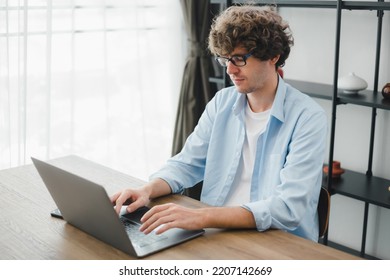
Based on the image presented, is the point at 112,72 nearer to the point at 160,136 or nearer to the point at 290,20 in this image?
the point at 160,136

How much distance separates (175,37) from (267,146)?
5.79 ft

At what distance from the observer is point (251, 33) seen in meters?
1.93

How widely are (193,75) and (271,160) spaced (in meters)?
1.68

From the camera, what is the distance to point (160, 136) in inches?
142

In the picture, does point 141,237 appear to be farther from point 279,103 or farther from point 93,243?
point 279,103

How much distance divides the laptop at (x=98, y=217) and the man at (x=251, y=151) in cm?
4

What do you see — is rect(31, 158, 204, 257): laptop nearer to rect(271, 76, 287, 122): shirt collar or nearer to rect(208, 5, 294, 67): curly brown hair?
rect(271, 76, 287, 122): shirt collar

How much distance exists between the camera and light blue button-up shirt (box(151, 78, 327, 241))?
172cm

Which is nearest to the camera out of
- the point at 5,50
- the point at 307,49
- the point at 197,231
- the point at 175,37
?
the point at 197,231

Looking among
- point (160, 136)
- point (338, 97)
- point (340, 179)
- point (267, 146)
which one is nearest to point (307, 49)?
point (338, 97)

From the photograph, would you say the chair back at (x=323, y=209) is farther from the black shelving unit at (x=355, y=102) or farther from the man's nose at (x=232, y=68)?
the black shelving unit at (x=355, y=102)

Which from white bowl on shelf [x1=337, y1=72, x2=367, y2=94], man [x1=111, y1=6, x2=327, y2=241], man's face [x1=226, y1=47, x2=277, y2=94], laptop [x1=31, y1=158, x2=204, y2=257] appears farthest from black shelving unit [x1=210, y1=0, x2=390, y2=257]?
laptop [x1=31, y1=158, x2=204, y2=257]

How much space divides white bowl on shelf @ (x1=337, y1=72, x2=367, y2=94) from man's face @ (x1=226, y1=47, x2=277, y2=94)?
1006 millimetres
